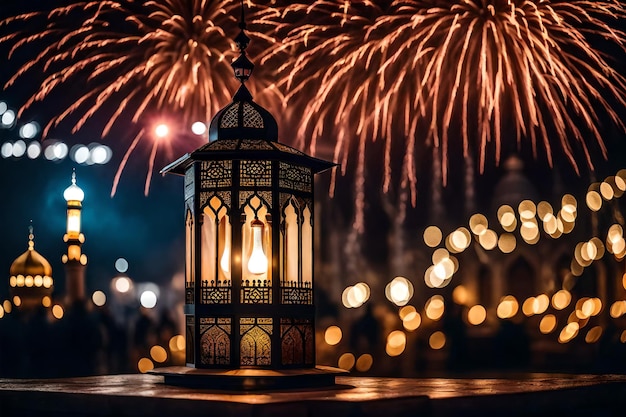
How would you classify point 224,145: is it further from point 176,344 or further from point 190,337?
point 176,344

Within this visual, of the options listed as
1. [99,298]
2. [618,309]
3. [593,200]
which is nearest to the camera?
[618,309]

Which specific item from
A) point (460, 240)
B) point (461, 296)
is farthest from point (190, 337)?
point (460, 240)

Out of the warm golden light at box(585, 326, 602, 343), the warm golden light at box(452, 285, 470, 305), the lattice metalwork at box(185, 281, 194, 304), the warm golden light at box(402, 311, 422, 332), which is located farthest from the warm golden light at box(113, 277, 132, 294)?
the lattice metalwork at box(185, 281, 194, 304)

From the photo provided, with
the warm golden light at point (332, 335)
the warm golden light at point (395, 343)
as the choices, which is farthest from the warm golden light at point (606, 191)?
the warm golden light at point (332, 335)

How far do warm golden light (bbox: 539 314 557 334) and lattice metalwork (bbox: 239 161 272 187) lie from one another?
163 feet

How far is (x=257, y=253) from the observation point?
40.3ft

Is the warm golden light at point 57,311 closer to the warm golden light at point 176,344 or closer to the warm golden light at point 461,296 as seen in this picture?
the warm golden light at point 176,344

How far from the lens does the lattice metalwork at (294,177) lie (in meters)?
12.3

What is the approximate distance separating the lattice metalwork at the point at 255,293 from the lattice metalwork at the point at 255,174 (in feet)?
3.70

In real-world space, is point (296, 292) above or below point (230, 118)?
below

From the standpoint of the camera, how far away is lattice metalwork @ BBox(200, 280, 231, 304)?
12023 millimetres

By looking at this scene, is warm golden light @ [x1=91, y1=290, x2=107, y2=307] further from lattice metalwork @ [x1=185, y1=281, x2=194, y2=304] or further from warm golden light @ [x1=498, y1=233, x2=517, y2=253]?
lattice metalwork @ [x1=185, y1=281, x2=194, y2=304]

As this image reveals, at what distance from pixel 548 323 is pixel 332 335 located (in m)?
13.8

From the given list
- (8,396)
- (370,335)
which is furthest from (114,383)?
(370,335)
